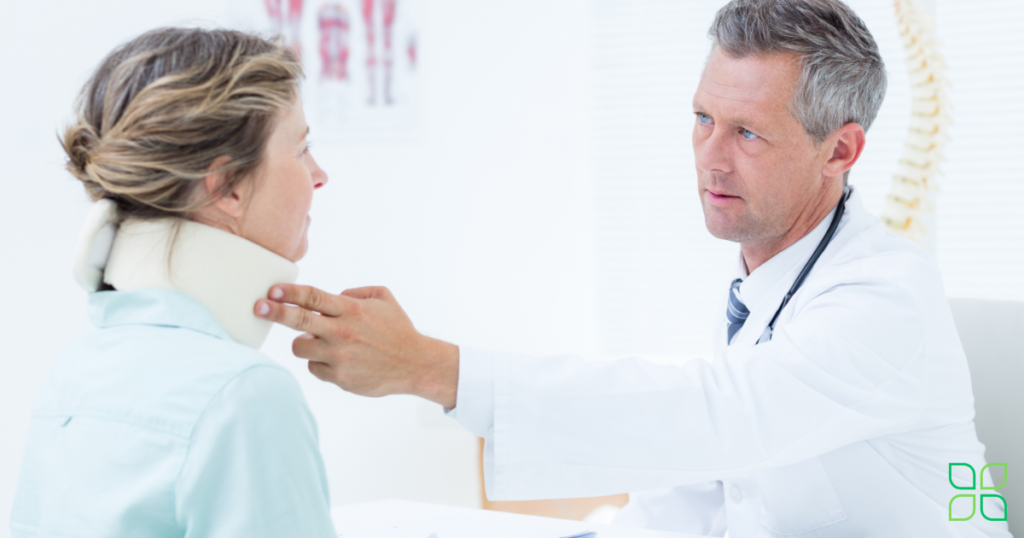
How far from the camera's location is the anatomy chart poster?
266 cm

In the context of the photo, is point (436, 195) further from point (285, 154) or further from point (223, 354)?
point (223, 354)

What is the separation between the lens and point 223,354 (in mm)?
751

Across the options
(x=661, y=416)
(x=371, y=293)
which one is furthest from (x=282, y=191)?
(x=661, y=416)

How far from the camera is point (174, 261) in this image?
2.69 feet

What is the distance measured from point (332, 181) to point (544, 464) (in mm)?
1909

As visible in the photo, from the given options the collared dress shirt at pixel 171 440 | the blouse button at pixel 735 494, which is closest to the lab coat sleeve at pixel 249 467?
the collared dress shirt at pixel 171 440

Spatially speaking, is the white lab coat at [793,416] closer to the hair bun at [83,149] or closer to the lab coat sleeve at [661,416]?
the lab coat sleeve at [661,416]

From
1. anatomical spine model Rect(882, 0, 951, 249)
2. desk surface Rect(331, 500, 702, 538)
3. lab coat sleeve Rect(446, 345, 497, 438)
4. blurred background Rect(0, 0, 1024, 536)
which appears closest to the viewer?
lab coat sleeve Rect(446, 345, 497, 438)

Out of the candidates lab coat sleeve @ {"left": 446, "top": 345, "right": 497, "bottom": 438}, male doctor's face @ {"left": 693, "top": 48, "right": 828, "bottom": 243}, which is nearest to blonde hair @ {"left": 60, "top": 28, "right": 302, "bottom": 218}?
lab coat sleeve @ {"left": 446, "top": 345, "right": 497, "bottom": 438}

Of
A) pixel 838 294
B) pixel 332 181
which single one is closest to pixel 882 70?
pixel 838 294

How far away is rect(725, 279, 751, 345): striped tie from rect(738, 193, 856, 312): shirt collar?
31mm

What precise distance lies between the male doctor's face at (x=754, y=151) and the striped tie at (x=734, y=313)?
0.12 metres

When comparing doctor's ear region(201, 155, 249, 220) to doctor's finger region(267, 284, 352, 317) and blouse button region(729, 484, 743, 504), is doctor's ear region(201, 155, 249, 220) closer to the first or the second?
doctor's finger region(267, 284, 352, 317)

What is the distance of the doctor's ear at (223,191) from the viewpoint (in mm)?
838
